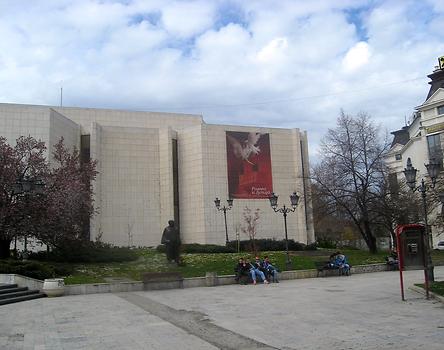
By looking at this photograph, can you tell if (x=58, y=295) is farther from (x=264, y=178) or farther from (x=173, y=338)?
(x=264, y=178)

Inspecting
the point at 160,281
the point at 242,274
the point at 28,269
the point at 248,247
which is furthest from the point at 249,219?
the point at 28,269

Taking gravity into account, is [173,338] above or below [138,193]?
below

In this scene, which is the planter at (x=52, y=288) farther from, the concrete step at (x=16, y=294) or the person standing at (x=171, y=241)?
the person standing at (x=171, y=241)

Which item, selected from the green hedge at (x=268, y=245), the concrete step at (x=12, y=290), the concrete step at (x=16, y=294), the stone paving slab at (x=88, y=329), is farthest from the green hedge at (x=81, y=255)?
the stone paving slab at (x=88, y=329)

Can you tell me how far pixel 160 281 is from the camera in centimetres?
2291

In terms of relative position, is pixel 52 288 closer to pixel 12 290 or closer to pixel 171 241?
pixel 12 290

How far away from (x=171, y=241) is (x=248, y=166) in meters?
22.3

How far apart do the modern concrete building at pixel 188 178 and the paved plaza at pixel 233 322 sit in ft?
103

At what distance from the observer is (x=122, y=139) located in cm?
5291

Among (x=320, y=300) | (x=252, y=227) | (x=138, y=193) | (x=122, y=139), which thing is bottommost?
(x=320, y=300)

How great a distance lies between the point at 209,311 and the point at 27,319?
202 inches

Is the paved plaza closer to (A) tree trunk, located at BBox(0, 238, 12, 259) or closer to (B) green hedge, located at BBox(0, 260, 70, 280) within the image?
(B) green hedge, located at BBox(0, 260, 70, 280)

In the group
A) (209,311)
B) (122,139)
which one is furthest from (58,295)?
(122,139)

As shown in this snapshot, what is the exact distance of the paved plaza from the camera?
9.52 meters
